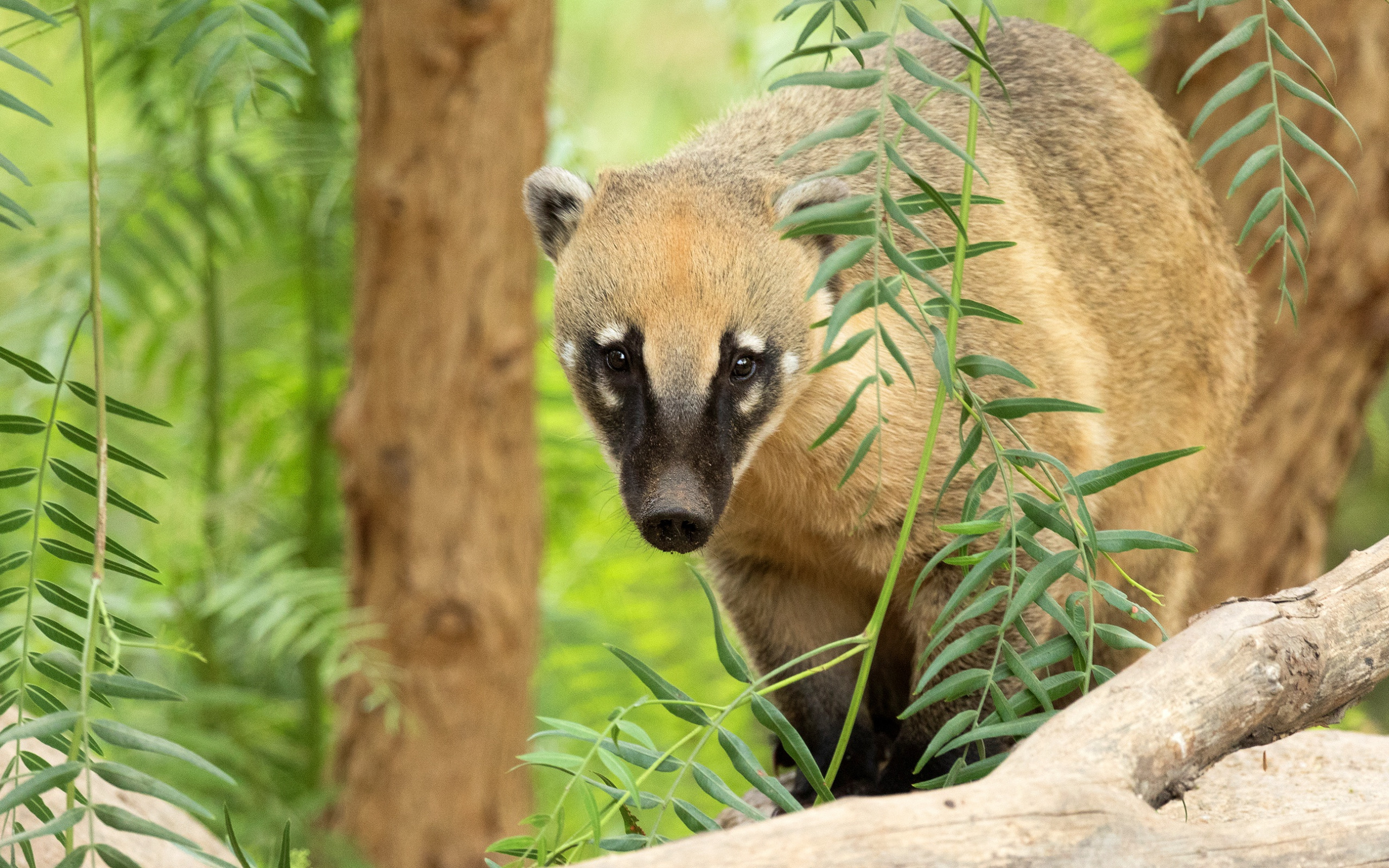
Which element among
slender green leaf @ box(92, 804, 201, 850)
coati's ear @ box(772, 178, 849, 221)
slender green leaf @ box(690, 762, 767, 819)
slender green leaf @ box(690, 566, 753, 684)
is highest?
coati's ear @ box(772, 178, 849, 221)

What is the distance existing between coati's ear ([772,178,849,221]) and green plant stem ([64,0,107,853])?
1516 millimetres

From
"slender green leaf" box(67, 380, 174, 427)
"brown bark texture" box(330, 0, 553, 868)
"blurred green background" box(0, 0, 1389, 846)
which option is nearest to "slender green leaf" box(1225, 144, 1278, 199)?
"slender green leaf" box(67, 380, 174, 427)

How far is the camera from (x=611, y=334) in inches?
112

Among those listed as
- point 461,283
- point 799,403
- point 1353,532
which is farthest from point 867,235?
point 1353,532

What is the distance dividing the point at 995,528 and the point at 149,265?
463 cm

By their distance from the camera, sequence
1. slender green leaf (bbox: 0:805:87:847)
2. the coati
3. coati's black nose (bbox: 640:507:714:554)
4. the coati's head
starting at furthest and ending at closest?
the coati → the coati's head → coati's black nose (bbox: 640:507:714:554) → slender green leaf (bbox: 0:805:87:847)

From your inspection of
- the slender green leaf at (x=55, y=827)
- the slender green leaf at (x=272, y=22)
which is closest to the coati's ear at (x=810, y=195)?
the slender green leaf at (x=272, y=22)

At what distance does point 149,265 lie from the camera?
18.0 feet

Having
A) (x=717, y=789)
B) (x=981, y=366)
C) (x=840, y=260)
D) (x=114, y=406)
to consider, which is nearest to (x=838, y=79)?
(x=840, y=260)

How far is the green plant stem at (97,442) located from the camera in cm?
162

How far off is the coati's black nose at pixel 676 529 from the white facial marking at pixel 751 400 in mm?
327

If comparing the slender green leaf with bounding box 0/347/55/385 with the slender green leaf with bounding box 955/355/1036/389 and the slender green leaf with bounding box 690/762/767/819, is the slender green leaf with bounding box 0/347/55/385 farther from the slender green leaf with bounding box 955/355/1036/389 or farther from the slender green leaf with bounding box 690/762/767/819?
the slender green leaf with bounding box 955/355/1036/389

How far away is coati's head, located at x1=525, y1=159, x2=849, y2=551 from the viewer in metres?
2.64

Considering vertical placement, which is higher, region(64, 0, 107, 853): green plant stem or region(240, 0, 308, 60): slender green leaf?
region(240, 0, 308, 60): slender green leaf
